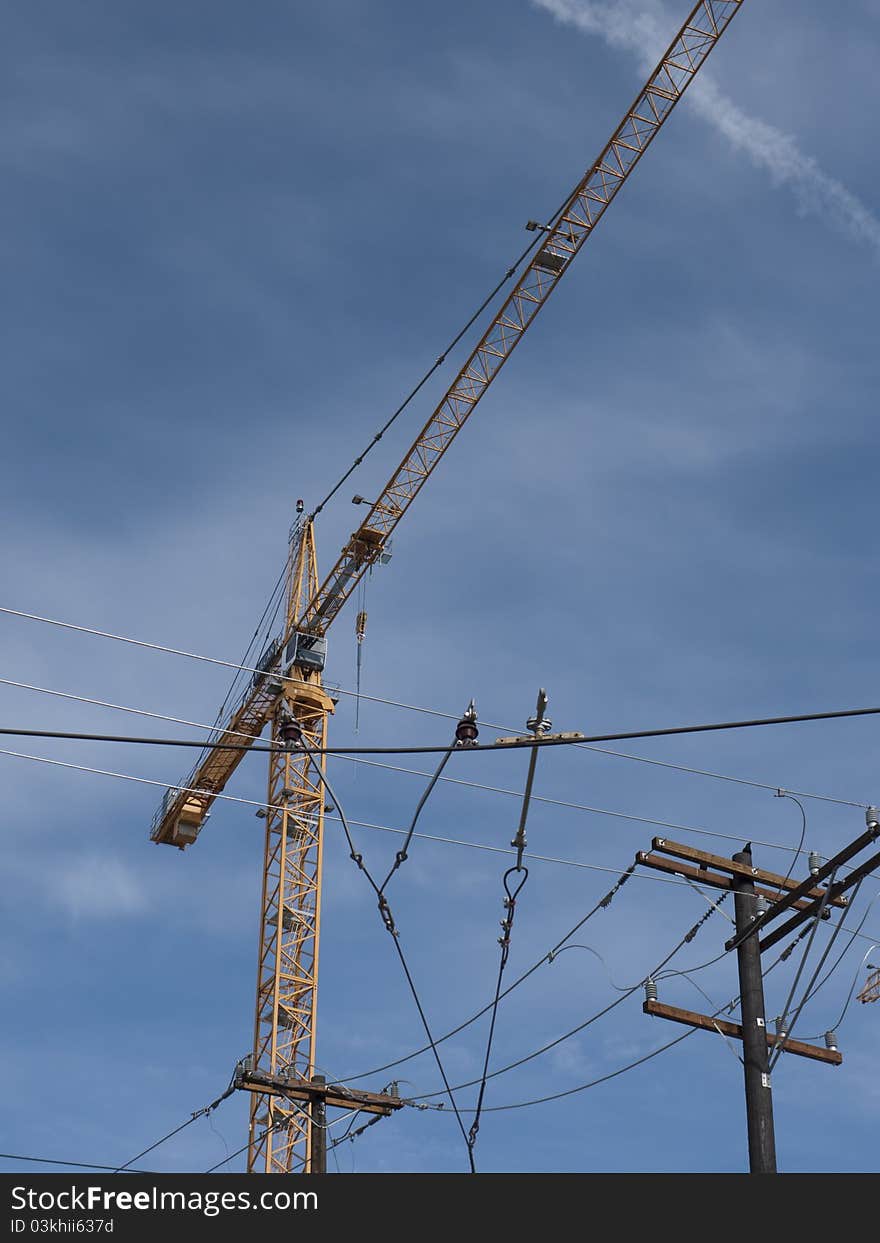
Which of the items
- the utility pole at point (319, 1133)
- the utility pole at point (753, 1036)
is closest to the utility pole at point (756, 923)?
the utility pole at point (753, 1036)

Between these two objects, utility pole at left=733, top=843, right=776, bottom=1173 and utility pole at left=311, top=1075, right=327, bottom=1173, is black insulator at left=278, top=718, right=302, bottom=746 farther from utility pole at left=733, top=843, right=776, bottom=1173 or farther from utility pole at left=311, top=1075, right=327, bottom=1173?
utility pole at left=311, top=1075, right=327, bottom=1173

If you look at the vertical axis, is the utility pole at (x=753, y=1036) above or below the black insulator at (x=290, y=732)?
below

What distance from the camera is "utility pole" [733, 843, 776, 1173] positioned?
2239cm

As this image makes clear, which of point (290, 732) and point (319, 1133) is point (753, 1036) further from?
point (319, 1133)

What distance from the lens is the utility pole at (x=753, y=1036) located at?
2239 centimetres

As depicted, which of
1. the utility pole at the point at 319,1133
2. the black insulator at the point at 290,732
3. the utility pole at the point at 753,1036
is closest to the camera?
the black insulator at the point at 290,732

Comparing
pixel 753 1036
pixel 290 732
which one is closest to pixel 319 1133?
pixel 753 1036

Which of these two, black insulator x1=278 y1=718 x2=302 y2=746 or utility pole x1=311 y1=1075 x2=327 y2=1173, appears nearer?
black insulator x1=278 y1=718 x2=302 y2=746

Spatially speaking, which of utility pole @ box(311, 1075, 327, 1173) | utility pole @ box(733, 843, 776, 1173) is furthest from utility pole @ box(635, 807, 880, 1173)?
utility pole @ box(311, 1075, 327, 1173)

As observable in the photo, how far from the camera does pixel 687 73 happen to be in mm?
71438

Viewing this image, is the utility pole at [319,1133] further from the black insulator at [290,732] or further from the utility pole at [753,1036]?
the black insulator at [290,732]

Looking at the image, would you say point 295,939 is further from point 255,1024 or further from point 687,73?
point 687,73

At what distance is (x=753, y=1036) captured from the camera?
23469 mm
